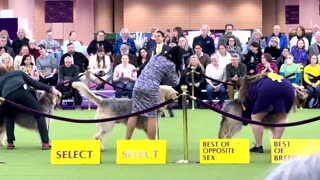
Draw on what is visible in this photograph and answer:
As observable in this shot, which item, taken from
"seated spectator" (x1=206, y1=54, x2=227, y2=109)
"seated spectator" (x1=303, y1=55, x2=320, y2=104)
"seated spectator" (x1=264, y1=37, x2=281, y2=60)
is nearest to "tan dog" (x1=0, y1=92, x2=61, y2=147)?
"seated spectator" (x1=206, y1=54, x2=227, y2=109)

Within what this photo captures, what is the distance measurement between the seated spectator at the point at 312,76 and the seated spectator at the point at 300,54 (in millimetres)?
479

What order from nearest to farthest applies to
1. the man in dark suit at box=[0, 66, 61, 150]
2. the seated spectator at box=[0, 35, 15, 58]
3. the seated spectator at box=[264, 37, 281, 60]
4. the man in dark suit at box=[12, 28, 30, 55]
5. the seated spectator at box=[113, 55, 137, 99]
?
the man in dark suit at box=[0, 66, 61, 150] → the seated spectator at box=[113, 55, 137, 99] → the seated spectator at box=[0, 35, 15, 58] → the seated spectator at box=[264, 37, 281, 60] → the man in dark suit at box=[12, 28, 30, 55]

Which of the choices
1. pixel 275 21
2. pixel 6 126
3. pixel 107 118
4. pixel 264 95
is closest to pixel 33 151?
pixel 6 126

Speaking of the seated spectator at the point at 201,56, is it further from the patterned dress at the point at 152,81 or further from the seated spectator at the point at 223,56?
the patterned dress at the point at 152,81

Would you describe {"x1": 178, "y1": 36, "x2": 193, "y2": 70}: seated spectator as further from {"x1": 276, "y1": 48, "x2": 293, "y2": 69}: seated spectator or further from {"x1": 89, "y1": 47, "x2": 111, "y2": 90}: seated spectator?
{"x1": 276, "y1": 48, "x2": 293, "y2": 69}: seated spectator

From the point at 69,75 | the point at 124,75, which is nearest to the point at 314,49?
the point at 124,75

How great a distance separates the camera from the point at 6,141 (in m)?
10.2

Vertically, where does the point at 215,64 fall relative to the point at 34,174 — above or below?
above

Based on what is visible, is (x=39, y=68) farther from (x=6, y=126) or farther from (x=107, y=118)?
(x=107, y=118)

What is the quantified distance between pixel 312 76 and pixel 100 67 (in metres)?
5.50

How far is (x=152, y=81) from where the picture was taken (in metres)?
8.66

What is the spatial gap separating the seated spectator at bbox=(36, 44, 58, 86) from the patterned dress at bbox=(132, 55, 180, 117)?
28.8 feet

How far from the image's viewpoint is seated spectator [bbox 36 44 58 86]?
17.2m

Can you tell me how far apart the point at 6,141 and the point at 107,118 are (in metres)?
2.60
